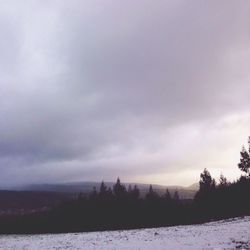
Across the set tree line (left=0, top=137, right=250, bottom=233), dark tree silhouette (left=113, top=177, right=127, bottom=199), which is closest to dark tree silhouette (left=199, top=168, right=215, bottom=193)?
tree line (left=0, top=137, right=250, bottom=233)

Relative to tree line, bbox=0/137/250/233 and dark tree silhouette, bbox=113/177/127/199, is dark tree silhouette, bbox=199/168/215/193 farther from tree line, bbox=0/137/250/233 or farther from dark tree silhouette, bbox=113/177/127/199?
dark tree silhouette, bbox=113/177/127/199

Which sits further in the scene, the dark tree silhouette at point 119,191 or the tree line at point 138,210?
the dark tree silhouette at point 119,191

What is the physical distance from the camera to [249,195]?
81500 millimetres

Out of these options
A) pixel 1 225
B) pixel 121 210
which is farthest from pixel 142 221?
pixel 1 225

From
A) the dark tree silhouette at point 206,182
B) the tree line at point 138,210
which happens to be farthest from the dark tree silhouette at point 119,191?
the dark tree silhouette at point 206,182

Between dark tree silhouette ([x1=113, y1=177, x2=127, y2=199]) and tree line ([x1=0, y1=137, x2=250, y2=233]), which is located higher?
dark tree silhouette ([x1=113, y1=177, x2=127, y2=199])

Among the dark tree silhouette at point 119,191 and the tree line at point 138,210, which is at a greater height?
the dark tree silhouette at point 119,191

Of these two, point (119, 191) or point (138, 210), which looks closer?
point (138, 210)

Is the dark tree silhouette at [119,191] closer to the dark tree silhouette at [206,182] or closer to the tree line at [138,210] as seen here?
the tree line at [138,210]

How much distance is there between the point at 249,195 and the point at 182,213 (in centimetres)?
1861

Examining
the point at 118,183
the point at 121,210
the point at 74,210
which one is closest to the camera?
the point at 121,210

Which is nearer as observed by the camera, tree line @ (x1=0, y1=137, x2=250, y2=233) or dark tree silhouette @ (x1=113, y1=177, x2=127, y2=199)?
tree line @ (x1=0, y1=137, x2=250, y2=233)

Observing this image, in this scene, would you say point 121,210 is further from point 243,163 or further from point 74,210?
point 243,163

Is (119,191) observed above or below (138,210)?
above
